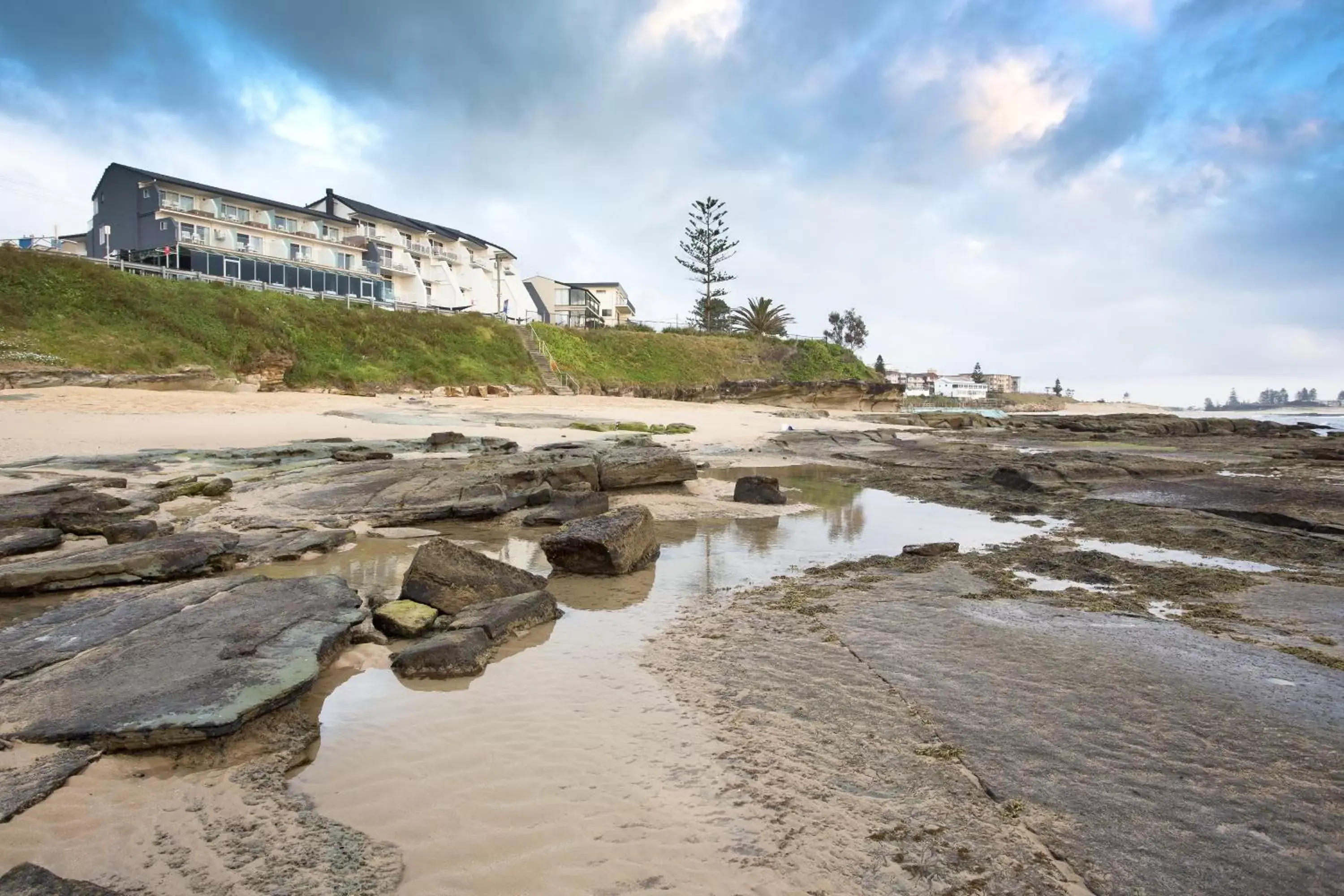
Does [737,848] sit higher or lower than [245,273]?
lower

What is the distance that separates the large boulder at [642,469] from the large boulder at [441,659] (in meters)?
8.05

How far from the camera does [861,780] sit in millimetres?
3330

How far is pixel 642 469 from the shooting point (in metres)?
13.0

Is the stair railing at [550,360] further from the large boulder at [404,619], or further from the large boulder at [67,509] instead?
the large boulder at [404,619]

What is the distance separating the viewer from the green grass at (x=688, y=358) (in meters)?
46.8

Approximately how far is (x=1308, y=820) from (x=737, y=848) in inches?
97.1

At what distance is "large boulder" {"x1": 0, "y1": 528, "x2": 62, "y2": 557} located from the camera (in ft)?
23.1

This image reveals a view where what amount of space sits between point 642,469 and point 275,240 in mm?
49550

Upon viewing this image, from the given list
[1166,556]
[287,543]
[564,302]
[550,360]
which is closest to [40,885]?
[287,543]

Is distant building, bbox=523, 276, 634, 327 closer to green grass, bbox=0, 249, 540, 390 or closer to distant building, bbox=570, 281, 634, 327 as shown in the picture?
distant building, bbox=570, 281, 634, 327

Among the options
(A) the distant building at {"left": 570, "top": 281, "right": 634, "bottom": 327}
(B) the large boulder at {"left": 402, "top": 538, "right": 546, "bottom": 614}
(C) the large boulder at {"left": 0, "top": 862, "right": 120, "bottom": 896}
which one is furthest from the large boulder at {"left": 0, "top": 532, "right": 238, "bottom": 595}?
(A) the distant building at {"left": 570, "top": 281, "right": 634, "bottom": 327}

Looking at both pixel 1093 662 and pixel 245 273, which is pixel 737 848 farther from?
pixel 245 273

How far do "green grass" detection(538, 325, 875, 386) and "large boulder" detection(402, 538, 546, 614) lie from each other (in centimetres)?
3792

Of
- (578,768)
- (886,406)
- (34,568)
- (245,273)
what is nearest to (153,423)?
(34,568)
